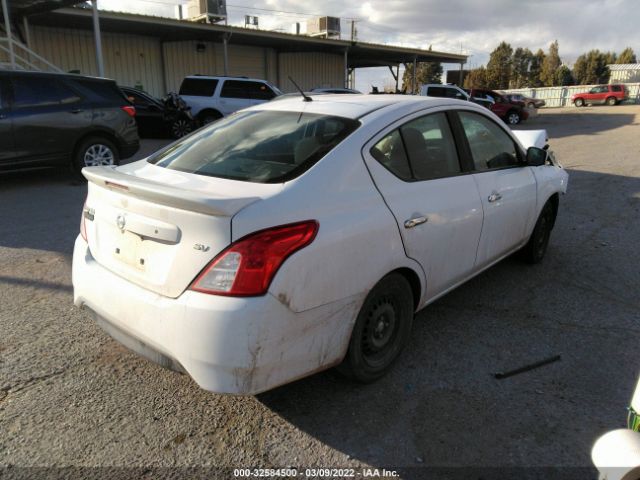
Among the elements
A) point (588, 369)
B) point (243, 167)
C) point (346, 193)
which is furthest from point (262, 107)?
point (588, 369)

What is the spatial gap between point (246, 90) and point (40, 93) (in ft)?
31.6

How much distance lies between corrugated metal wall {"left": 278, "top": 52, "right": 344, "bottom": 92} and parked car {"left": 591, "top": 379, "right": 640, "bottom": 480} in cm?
2750

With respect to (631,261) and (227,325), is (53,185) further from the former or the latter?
(631,261)

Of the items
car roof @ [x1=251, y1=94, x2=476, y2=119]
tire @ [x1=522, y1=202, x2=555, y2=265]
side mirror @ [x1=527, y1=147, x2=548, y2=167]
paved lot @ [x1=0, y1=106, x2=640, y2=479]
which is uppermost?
car roof @ [x1=251, y1=94, x2=476, y2=119]

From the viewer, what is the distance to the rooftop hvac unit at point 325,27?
1056 inches

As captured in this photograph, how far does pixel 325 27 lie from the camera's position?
26.8 meters

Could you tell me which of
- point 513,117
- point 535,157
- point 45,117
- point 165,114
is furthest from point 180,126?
point 513,117

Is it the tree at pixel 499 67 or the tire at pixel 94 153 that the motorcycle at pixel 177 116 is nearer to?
the tire at pixel 94 153

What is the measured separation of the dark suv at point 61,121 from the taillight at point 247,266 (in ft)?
22.6

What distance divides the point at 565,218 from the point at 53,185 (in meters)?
7.91

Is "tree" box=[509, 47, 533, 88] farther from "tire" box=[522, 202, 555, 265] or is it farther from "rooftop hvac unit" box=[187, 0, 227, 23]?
"tire" box=[522, 202, 555, 265]

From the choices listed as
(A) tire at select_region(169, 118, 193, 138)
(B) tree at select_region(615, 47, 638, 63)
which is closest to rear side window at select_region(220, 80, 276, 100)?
(A) tire at select_region(169, 118, 193, 138)

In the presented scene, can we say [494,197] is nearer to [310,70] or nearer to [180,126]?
[180,126]

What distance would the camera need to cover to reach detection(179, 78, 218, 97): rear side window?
16.8m
